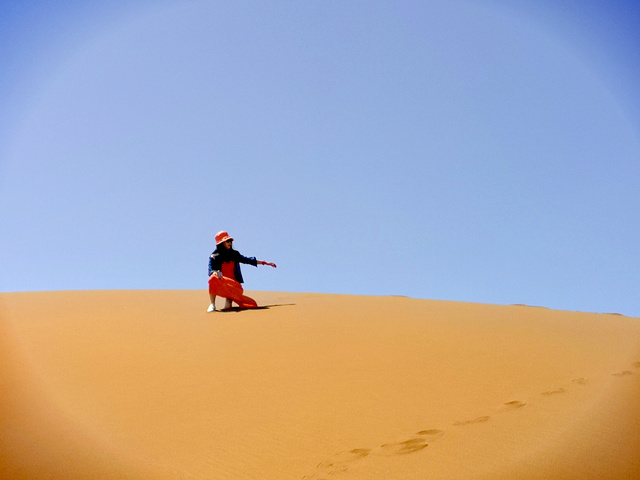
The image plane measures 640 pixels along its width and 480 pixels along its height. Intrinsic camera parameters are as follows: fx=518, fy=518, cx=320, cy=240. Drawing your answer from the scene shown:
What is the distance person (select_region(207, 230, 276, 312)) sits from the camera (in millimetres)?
9906

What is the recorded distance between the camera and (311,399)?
4500 mm

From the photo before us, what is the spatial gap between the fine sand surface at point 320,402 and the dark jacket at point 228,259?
2.24 metres

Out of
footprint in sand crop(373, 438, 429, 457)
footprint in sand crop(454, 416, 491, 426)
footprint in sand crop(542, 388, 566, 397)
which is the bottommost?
footprint in sand crop(373, 438, 429, 457)

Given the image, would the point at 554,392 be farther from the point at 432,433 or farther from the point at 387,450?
the point at 387,450

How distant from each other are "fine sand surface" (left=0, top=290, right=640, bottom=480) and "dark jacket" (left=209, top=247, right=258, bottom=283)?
88.0 inches

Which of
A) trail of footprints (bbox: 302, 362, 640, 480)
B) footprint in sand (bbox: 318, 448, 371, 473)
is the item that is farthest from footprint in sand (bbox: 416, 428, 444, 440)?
footprint in sand (bbox: 318, 448, 371, 473)

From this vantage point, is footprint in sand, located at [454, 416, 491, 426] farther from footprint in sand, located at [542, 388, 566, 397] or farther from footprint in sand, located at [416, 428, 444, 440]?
footprint in sand, located at [542, 388, 566, 397]

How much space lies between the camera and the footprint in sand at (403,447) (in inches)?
137

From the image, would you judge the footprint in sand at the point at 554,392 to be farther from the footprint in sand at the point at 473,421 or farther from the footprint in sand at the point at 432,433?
the footprint in sand at the point at 432,433

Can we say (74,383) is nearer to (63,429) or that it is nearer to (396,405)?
(63,429)

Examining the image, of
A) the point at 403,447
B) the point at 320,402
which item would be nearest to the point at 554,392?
the point at 403,447

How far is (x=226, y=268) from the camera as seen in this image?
10.2 m

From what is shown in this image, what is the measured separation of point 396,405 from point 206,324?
4.58 metres

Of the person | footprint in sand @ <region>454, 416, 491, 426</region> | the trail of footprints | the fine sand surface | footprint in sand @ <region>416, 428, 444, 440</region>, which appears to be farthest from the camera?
the person
